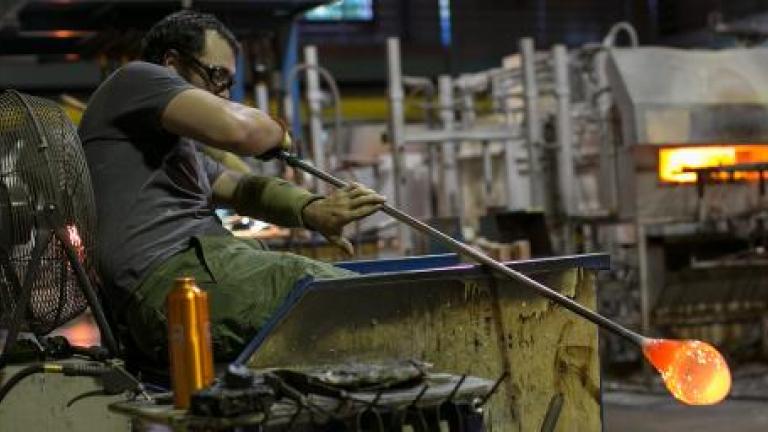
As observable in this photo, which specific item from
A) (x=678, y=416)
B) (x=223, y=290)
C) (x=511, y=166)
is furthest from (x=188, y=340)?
(x=511, y=166)

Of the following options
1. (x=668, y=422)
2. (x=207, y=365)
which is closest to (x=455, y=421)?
(x=207, y=365)

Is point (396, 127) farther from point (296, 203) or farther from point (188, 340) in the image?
point (188, 340)

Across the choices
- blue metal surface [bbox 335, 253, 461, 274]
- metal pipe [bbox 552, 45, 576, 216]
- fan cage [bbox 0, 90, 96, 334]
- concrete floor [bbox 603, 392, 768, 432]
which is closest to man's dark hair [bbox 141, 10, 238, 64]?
fan cage [bbox 0, 90, 96, 334]

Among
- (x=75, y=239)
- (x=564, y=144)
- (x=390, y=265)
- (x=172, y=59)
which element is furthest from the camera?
(x=564, y=144)

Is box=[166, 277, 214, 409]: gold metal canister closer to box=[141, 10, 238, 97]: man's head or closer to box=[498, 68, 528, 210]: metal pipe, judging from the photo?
box=[141, 10, 238, 97]: man's head

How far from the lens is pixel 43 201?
3.09 metres

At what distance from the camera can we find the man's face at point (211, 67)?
3.39 m

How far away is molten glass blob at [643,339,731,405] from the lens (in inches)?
123

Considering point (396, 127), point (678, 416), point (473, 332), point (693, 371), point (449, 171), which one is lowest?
point (678, 416)

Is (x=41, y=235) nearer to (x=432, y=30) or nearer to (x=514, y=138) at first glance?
(x=514, y=138)

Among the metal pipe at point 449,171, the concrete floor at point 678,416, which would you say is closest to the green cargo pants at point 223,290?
the concrete floor at point 678,416

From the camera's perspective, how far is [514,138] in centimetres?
1006

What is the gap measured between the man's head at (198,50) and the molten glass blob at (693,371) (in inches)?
57.2

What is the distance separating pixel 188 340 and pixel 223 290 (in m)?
0.53
